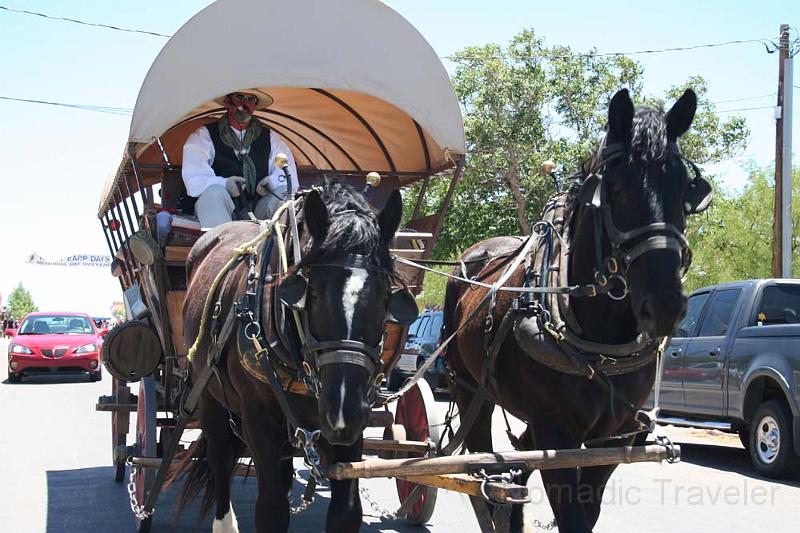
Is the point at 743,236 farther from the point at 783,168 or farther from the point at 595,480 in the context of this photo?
the point at 595,480

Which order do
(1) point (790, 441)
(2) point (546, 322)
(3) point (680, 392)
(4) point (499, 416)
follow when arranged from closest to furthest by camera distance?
(2) point (546, 322), (1) point (790, 441), (3) point (680, 392), (4) point (499, 416)

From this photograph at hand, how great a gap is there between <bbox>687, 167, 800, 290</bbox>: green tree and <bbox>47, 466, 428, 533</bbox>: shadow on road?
16.8 m

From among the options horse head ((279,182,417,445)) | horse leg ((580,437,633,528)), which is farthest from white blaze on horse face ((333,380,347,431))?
horse leg ((580,437,633,528))

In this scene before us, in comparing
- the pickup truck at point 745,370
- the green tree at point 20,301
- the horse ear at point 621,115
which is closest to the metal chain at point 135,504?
the horse ear at point 621,115

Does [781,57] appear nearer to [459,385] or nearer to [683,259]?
[459,385]

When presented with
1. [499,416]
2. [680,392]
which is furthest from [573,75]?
[680,392]

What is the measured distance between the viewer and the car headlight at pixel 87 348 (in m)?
19.4

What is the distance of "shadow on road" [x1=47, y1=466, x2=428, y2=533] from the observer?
6370 millimetres

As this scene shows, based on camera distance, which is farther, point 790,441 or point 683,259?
point 790,441

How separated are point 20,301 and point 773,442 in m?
141

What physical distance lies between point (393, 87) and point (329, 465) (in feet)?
8.98

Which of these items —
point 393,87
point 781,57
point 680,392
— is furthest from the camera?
point 781,57

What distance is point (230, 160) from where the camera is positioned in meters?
6.33

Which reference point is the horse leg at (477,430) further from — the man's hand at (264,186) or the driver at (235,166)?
the man's hand at (264,186)
